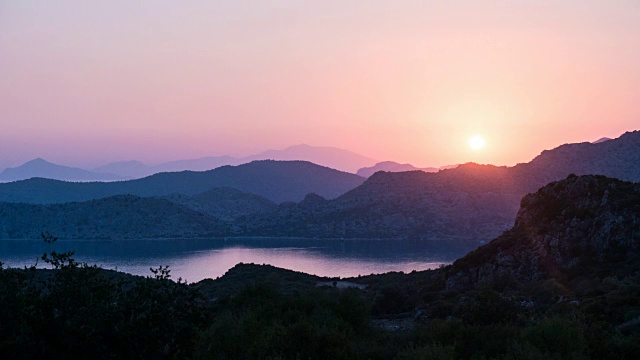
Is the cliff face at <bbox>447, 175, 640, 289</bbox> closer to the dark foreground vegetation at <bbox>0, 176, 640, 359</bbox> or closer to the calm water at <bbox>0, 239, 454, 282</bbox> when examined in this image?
the dark foreground vegetation at <bbox>0, 176, 640, 359</bbox>

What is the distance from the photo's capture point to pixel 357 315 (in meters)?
21.4

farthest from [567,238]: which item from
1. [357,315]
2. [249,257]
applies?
[249,257]

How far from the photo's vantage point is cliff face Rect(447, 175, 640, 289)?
3638 cm

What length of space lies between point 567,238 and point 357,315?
2363cm

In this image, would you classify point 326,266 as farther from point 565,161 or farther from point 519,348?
point 565,161

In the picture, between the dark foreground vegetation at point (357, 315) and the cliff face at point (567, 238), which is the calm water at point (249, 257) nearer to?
the cliff face at point (567, 238)

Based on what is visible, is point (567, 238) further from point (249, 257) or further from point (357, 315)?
point (249, 257)

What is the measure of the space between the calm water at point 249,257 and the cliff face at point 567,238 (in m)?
58.0

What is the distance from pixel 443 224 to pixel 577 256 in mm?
160238

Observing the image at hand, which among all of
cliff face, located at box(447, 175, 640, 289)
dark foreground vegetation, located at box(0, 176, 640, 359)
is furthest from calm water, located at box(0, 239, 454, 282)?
dark foreground vegetation, located at box(0, 176, 640, 359)

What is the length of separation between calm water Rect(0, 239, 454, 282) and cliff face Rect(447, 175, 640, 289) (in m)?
58.0

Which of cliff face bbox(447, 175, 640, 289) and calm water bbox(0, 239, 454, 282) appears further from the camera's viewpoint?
calm water bbox(0, 239, 454, 282)

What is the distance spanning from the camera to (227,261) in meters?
130

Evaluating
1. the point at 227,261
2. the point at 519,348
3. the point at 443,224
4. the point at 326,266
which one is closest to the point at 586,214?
the point at 519,348
